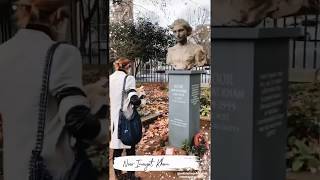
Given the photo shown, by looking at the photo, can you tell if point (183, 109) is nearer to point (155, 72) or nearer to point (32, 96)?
point (155, 72)

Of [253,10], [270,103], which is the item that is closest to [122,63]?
[253,10]

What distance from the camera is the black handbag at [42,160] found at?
132 inches

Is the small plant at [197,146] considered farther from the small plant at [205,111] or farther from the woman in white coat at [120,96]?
the woman in white coat at [120,96]

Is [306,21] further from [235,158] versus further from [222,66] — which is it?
[235,158]

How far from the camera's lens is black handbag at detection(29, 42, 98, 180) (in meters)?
3.35

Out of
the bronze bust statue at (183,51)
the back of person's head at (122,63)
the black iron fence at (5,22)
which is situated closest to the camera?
the bronze bust statue at (183,51)

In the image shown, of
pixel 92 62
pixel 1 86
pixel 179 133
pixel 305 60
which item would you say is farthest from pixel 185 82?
pixel 1 86

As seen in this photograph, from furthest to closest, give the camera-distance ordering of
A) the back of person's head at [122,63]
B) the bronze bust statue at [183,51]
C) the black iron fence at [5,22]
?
the black iron fence at [5,22], the back of person's head at [122,63], the bronze bust statue at [183,51]

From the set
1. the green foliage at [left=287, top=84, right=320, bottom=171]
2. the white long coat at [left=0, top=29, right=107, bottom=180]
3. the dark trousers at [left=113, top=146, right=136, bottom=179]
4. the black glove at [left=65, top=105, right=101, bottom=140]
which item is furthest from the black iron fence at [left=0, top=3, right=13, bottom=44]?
the green foliage at [left=287, top=84, right=320, bottom=171]

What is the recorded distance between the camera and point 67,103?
10.9 feet

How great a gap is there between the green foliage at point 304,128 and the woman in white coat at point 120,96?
1105mm

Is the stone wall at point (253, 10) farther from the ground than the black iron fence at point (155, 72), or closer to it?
farther from the ground

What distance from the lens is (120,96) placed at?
3311 mm

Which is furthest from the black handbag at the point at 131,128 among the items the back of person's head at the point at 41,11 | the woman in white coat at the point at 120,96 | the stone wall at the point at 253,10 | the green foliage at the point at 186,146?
the stone wall at the point at 253,10
